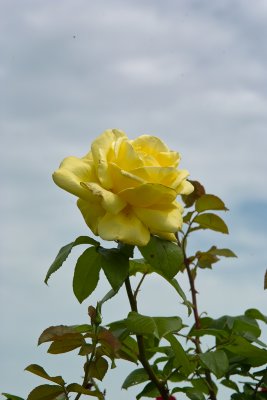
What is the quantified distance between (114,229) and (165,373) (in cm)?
57

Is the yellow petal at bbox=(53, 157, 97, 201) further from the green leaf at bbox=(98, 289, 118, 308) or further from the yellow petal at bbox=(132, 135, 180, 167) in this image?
the green leaf at bbox=(98, 289, 118, 308)

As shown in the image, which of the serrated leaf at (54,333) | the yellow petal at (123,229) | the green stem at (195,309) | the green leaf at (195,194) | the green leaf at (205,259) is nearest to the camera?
the yellow petal at (123,229)

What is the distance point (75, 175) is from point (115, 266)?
184 millimetres

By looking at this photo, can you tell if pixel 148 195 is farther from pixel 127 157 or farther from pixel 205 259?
pixel 205 259

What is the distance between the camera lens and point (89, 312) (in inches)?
55.6

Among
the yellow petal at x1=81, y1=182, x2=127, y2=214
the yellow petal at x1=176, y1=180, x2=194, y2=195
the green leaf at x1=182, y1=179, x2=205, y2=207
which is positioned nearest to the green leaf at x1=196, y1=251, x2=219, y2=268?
the green leaf at x1=182, y1=179, x2=205, y2=207

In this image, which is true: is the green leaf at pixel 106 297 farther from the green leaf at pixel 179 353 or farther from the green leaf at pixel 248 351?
the green leaf at pixel 248 351

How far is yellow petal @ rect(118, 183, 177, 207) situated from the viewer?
130 cm

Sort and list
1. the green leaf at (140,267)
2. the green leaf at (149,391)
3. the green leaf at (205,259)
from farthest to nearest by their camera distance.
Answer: the green leaf at (205,259), the green leaf at (149,391), the green leaf at (140,267)

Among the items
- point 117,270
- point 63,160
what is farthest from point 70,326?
point 63,160

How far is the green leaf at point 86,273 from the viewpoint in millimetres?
1396

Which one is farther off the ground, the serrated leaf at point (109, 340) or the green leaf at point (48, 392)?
the serrated leaf at point (109, 340)

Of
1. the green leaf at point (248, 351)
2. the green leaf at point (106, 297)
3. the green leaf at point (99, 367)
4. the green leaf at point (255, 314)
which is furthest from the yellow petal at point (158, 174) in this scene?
the green leaf at point (255, 314)

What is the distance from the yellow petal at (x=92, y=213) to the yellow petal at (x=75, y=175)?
29mm
